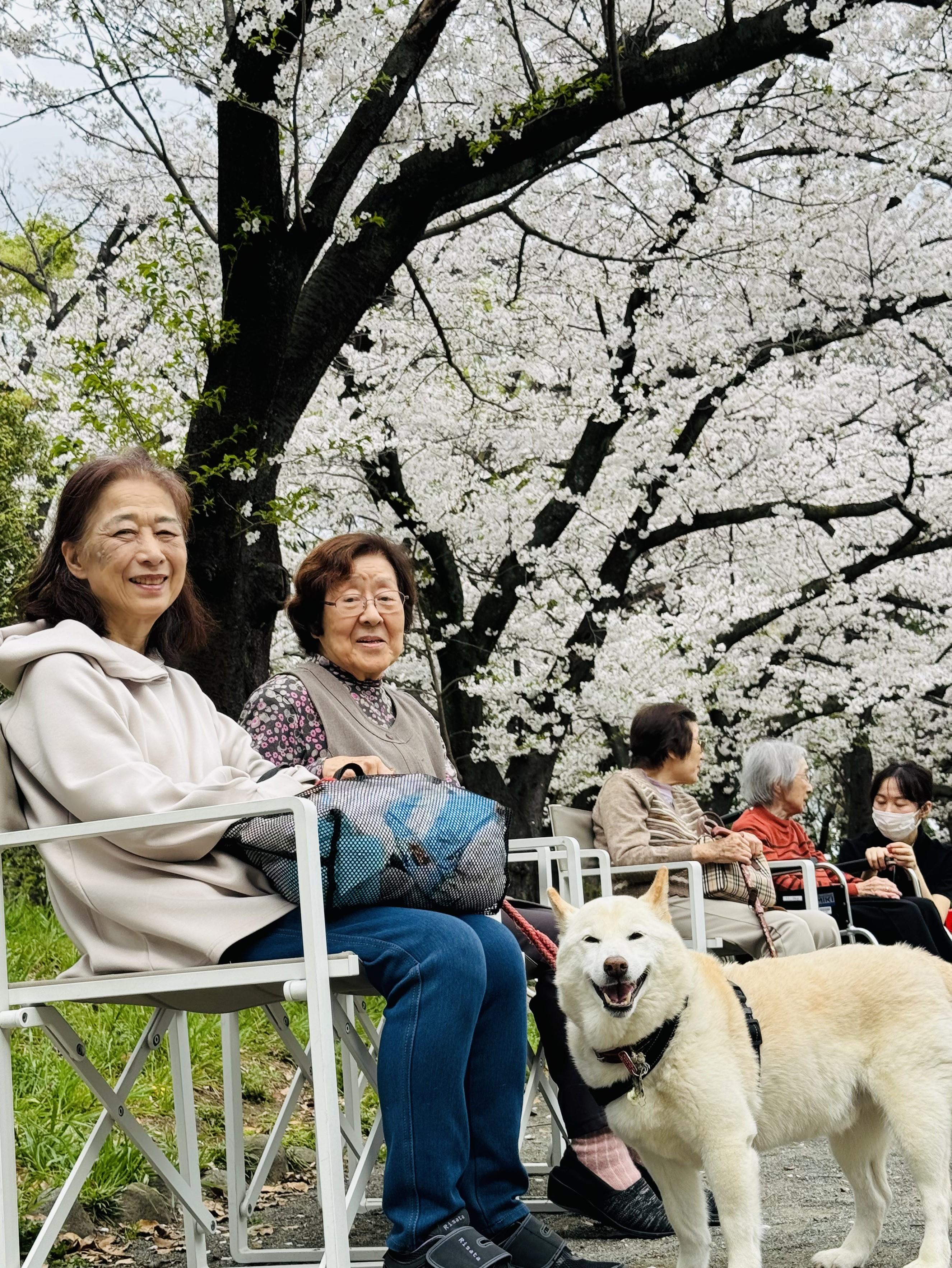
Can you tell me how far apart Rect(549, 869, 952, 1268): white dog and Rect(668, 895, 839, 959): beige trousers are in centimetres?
187

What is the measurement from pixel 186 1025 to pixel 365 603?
1219 mm

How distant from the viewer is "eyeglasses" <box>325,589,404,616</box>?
11.9 ft

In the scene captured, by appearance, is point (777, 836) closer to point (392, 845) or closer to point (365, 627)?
point (365, 627)

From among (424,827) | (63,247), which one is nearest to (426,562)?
(63,247)

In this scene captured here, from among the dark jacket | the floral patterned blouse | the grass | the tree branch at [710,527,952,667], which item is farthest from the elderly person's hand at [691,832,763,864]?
the tree branch at [710,527,952,667]

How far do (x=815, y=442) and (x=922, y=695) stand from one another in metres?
4.52

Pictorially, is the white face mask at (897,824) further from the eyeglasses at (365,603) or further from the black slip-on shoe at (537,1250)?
the black slip-on shoe at (537,1250)

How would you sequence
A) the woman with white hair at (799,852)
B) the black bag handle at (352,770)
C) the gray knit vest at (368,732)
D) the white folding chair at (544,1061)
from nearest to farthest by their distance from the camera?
the black bag handle at (352,770)
the gray knit vest at (368,732)
the white folding chair at (544,1061)
the woman with white hair at (799,852)

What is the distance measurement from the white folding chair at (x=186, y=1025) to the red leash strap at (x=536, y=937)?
53 centimetres

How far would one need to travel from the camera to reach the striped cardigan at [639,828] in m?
5.11

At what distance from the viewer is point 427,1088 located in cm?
239

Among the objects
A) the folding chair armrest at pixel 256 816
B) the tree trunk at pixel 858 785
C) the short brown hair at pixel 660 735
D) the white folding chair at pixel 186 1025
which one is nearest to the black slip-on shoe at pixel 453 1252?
the white folding chair at pixel 186 1025

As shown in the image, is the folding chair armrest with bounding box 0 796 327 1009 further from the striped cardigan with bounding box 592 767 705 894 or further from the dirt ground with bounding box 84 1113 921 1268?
the striped cardigan with bounding box 592 767 705 894

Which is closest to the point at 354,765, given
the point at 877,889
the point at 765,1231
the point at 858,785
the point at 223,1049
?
the point at 223,1049
